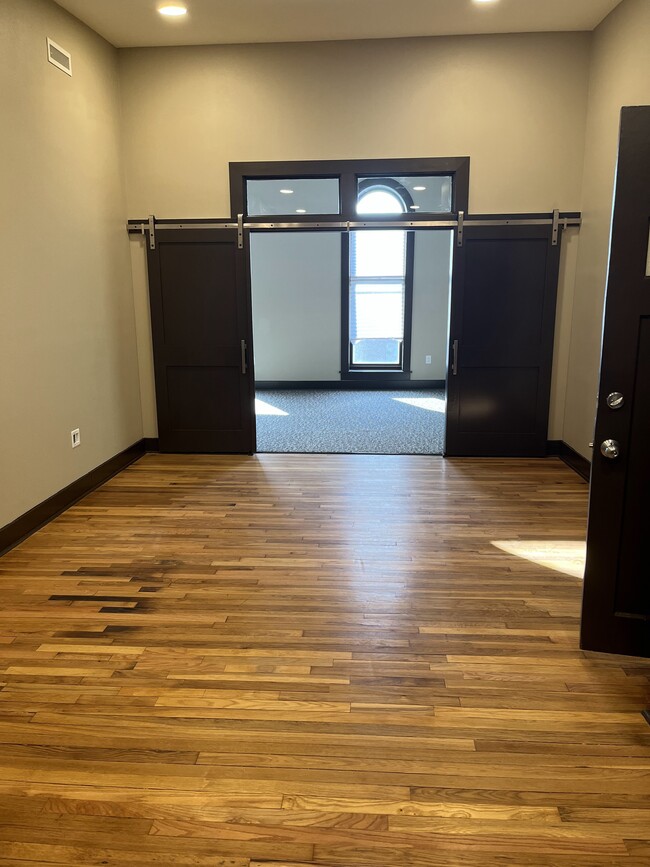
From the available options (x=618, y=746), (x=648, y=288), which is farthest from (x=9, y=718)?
(x=648, y=288)

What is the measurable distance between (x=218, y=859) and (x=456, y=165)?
4668mm

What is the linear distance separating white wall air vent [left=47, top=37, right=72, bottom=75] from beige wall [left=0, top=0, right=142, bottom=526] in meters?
0.05

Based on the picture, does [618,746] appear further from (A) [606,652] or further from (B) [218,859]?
(B) [218,859]

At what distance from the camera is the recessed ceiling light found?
3883 mm

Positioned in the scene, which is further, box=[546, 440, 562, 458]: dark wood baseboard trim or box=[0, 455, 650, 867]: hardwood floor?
box=[546, 440, 562, 458]: dark wood baseboard trim

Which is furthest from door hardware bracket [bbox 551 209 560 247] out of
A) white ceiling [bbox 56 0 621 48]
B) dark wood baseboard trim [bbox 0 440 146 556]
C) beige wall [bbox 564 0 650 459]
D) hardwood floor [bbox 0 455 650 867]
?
dark wood baseboard trim [bbox 0 440 146 556]

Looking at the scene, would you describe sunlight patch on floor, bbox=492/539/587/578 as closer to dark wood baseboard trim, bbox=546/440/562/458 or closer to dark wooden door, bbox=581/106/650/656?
dark wooden door, bbox=581/106/650/656

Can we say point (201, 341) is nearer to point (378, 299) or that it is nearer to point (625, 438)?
point (625, 438)

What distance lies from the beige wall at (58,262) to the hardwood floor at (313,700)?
603mm

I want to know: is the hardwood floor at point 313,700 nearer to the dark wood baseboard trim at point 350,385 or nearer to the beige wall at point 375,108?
the beige wall at point 375,108

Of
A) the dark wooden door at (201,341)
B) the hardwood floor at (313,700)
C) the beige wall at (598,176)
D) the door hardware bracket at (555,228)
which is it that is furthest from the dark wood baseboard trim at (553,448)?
the dark wooden door at (201,341)

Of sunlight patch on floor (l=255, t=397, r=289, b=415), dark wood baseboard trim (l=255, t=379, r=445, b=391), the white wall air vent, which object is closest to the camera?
the white wall air vent

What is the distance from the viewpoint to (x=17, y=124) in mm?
3359

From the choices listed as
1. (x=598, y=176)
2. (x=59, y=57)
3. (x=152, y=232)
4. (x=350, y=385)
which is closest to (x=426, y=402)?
(x=350, y=385)
